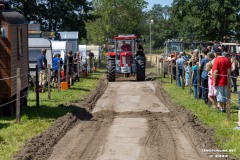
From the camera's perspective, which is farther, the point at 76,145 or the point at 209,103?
the point at 209,103

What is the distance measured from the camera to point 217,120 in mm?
13906

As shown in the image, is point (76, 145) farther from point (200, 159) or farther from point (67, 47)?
point (67, 47)

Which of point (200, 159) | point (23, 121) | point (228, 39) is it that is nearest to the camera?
point (200, 159)

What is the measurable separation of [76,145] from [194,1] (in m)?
46.0

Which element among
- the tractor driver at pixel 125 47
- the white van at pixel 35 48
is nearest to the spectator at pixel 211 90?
the white van at pixel 35 48

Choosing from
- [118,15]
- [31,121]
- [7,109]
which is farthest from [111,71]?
[118,15]

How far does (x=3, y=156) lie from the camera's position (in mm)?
9703

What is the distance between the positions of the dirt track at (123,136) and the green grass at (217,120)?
0.81ft

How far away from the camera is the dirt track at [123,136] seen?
997 cm

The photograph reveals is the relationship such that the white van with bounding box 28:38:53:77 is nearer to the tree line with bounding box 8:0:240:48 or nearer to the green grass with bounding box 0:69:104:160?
the green grass with bounding box 0:69:104:160

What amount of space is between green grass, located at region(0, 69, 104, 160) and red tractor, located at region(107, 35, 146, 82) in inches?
376

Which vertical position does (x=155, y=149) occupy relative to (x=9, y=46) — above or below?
below

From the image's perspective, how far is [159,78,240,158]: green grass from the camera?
35.5 feet

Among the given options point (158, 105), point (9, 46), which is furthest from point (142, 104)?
point (9, 46)
